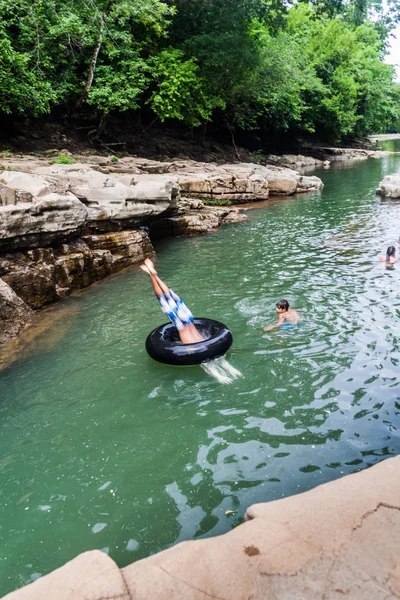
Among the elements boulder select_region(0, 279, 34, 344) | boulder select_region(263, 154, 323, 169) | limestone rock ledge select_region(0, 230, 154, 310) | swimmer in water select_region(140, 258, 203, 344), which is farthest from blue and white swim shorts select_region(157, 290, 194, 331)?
boulder select_region(263, 154, 323, 169)

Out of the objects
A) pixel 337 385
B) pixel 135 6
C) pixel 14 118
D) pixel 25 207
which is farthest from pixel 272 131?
pixel 337 385

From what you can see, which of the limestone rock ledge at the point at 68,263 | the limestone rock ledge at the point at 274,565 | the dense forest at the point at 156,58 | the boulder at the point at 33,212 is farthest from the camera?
the dense forest at the point at 156,58

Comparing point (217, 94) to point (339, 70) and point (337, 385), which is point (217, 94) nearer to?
point (339, 70)

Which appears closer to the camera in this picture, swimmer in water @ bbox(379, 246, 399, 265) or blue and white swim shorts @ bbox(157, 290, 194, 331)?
blue and white swim shorts @ bbox(157, 290, 194, 331)

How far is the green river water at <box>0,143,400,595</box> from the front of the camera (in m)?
3.80

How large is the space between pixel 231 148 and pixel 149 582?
32.8m

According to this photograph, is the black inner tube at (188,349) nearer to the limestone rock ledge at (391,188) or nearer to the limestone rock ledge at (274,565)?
the limestone rock ledge at (274,565)

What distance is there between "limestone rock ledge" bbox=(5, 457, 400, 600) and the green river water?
3.39ft

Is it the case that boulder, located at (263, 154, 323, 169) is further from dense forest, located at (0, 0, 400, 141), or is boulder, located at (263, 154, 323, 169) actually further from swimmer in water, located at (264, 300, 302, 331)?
swimmer in water, located at (264, 300, 302, 331)

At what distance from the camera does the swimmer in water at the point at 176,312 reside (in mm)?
6684

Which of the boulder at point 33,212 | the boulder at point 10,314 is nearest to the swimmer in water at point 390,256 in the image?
the boulder at point 33,212

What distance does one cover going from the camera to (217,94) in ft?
85.9

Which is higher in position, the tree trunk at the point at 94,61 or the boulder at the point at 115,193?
the tree trunk at the point at 94,61

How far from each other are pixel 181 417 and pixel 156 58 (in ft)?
74.3
